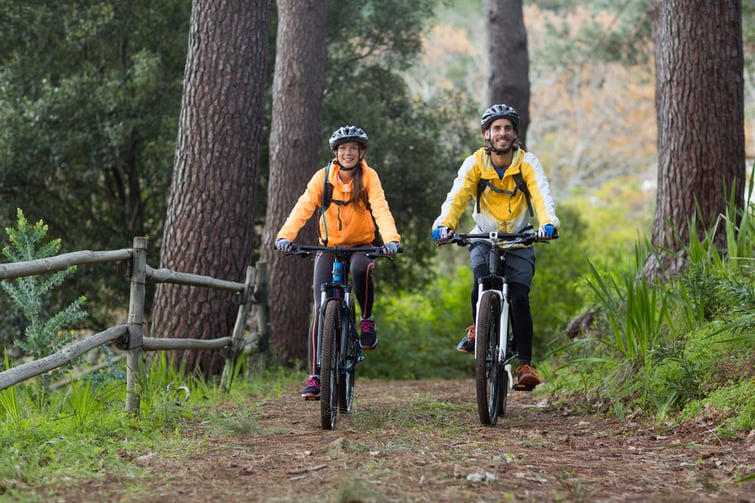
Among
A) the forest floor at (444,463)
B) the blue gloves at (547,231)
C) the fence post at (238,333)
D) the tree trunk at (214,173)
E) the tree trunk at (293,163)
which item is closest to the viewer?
the forest floor at (444,463)

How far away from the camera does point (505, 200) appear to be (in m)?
6.84

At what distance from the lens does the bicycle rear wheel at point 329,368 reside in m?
6.07

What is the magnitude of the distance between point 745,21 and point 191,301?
17.0 meters

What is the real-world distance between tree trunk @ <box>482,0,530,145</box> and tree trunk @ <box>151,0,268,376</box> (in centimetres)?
617

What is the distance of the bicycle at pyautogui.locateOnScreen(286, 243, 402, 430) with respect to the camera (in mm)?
6121

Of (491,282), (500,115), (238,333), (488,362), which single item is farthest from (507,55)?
(488,362)

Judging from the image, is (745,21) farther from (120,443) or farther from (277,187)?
(120,443)

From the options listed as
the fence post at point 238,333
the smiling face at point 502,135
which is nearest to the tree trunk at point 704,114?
the smiling face at point 502,135

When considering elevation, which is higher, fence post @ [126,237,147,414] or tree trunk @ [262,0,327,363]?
tree trunk @ [262,0,327,363]

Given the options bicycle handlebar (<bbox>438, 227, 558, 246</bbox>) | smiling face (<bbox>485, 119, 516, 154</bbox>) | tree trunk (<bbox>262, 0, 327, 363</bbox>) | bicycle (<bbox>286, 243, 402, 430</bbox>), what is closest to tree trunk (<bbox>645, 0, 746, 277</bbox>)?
smiling face (<bbox>485, 119, 516, 154</bbox>)

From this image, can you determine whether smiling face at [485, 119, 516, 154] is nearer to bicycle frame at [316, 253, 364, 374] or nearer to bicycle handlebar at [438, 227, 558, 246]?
bicycle handlebar at [438, 227, 558, 246]

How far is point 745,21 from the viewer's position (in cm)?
2117

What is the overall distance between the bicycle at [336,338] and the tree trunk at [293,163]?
185 inches

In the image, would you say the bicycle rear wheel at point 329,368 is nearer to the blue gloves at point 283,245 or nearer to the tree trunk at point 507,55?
the blue gloves at point 283,245
